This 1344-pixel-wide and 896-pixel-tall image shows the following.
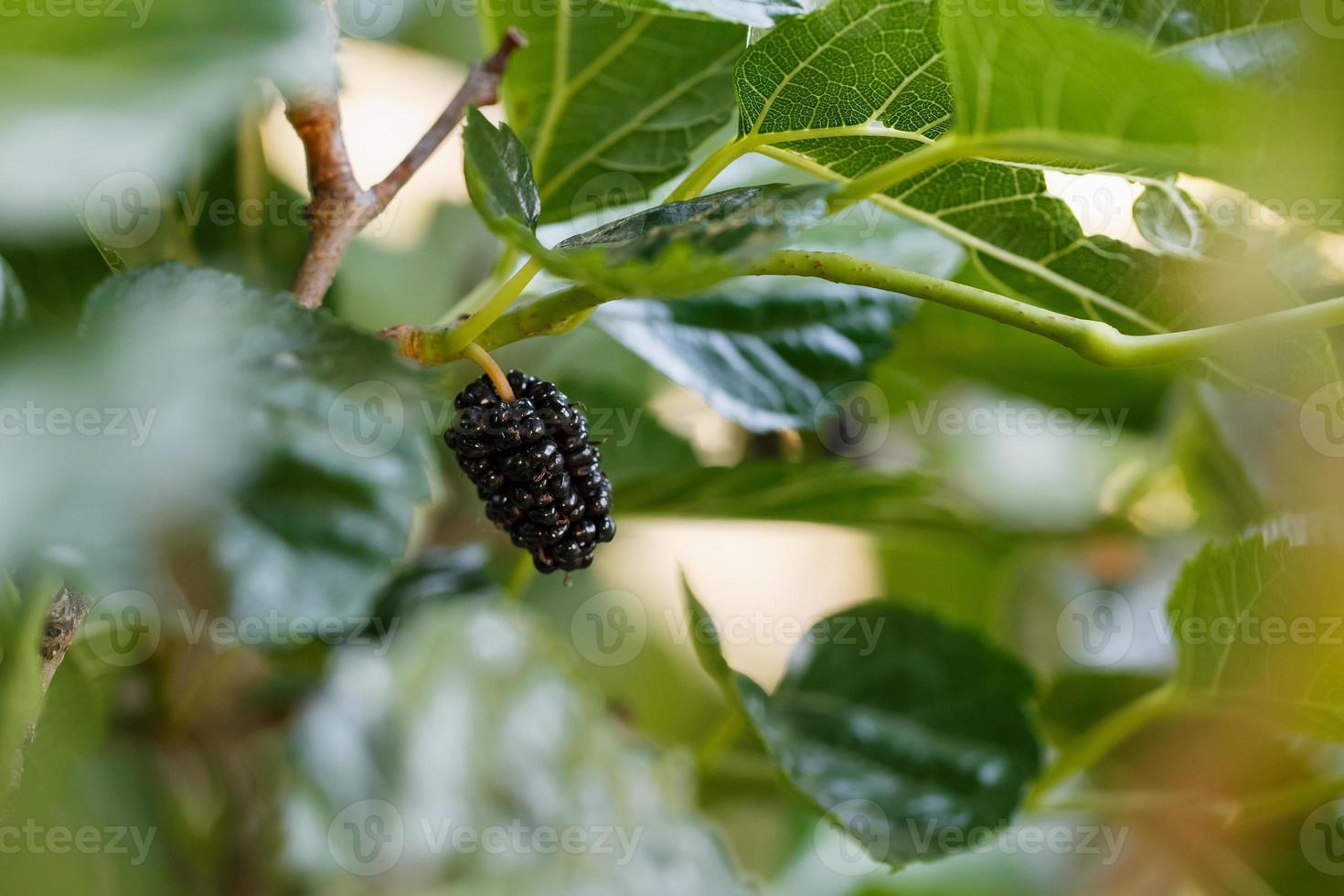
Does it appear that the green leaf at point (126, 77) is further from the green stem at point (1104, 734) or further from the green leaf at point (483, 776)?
the green stem at point (1104, 734)

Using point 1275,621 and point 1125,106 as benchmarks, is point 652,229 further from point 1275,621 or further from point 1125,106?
point 1275,621

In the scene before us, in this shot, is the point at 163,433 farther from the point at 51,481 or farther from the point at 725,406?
the point at 725,406

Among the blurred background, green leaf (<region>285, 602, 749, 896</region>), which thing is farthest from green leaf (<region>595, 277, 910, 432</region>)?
green leaf (<region>285, 602, 749, 896</region>)

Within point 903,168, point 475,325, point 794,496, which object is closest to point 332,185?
point 475,325

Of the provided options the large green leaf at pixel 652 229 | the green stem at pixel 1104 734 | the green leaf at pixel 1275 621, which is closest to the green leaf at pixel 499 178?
the large green leaf at pixel 652 229

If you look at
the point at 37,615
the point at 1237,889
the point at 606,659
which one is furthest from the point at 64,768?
the point at 1237,889

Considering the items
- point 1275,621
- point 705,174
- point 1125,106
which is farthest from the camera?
point 1275,621
